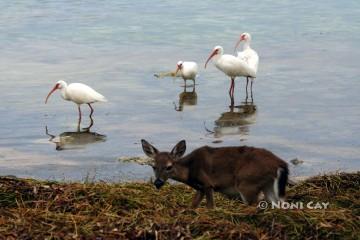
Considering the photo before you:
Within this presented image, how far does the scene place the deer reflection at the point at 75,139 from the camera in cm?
1331

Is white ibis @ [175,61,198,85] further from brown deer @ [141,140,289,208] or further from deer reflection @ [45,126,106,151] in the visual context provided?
brown deer @ [141,140,289,208]

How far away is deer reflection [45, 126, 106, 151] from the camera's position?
1331cm

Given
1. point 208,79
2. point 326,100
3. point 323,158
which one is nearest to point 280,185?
point 323,158

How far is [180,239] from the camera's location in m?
6.94

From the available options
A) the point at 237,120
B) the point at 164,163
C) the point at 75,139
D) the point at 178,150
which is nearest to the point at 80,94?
the point at 75,139

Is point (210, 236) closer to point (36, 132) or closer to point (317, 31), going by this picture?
point (36, 132)

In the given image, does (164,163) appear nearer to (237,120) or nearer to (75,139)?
(75,139)

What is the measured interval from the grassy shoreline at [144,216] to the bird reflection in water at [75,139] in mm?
4538

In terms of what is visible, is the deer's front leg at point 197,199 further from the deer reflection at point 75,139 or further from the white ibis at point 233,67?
the white ibis at point 233,67

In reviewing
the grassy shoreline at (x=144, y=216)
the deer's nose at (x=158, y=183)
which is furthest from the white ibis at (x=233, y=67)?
the deer's nose at (x=158, y=183)

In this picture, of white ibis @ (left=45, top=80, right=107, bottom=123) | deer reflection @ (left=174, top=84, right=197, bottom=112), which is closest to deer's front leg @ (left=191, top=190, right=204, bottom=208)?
deer reflection @ (left=174, top=84, right=197, bottom=112)

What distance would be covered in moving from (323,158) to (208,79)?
7.16 metres

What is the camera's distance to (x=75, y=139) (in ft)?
45.1

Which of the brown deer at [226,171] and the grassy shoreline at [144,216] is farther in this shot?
the brown deer at [226,171]
